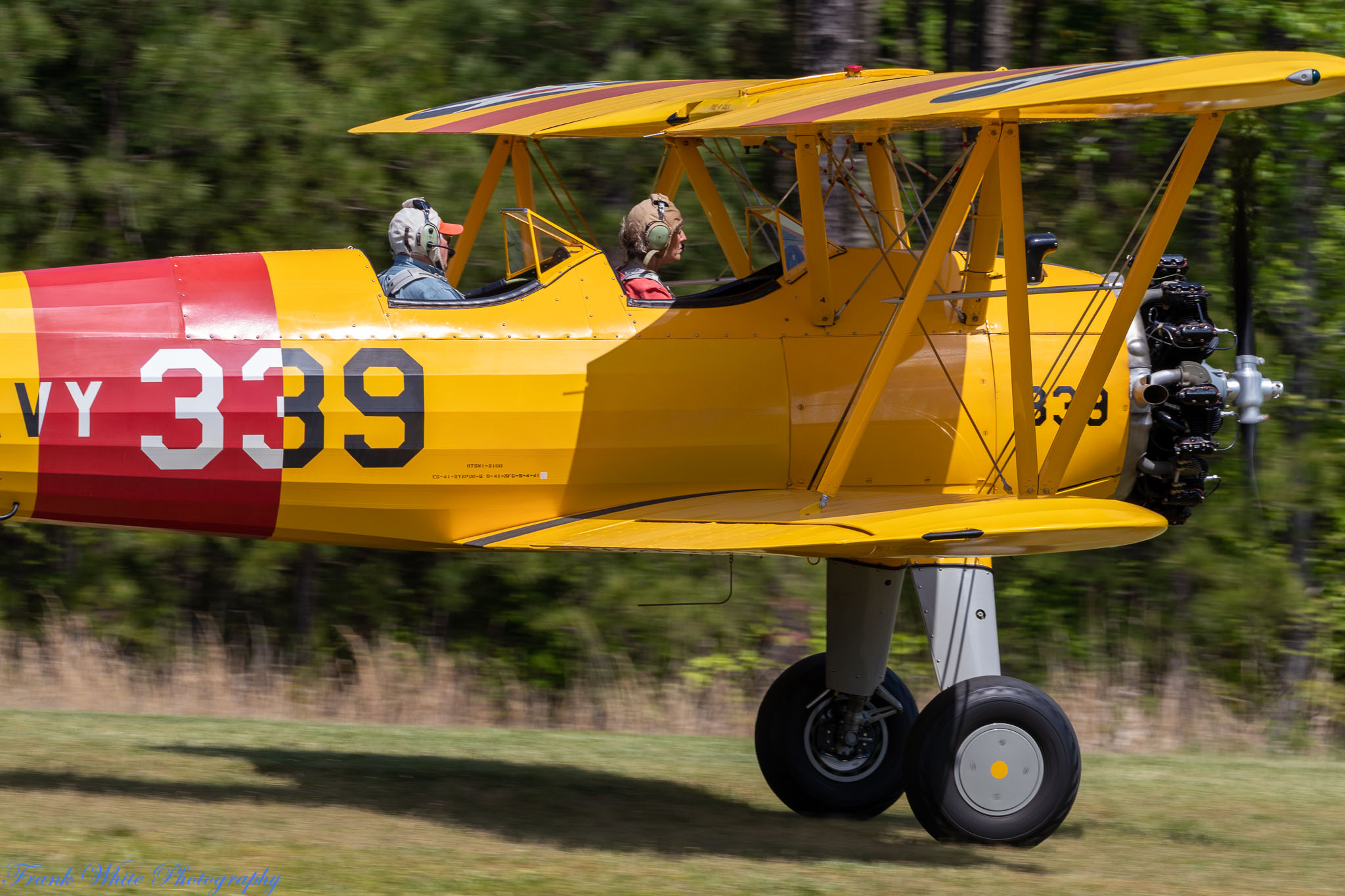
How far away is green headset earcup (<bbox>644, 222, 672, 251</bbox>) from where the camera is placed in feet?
21.9

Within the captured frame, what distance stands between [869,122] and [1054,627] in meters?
6.93

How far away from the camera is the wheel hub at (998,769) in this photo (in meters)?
5.99

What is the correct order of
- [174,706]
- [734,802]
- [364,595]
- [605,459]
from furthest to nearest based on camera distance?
[364,595] → [174,706] → [734,802] → [605,459]

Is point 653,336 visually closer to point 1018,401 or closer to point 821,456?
point 821,456

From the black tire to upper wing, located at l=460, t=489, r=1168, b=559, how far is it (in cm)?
84

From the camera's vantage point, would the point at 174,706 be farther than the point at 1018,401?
Yes

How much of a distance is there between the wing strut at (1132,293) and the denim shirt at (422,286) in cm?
255

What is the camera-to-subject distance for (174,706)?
10.1 metres

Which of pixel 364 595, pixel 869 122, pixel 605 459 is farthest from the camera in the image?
pixel 364 595

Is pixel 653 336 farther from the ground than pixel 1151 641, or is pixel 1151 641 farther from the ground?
pixel 653 336

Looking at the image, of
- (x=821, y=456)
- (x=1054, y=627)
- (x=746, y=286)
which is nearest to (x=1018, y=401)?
(x=821, y=456)

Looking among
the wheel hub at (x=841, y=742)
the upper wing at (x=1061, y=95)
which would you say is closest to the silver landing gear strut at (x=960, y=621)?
the wheel hub at (x=841, y=742)

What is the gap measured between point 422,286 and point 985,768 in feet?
10.5

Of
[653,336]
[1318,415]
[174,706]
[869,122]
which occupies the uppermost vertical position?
[869,122]
